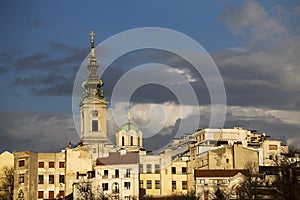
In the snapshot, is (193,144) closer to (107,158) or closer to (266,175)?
(107,158)

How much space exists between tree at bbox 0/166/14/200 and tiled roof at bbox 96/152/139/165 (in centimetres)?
2031

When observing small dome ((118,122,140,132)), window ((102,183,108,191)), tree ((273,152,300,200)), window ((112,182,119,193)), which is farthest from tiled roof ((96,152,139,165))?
tree ((273,152,300,200))

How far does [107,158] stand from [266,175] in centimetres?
3015

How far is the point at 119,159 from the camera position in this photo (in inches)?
4931

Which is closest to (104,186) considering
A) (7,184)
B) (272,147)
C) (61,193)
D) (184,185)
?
(61,193)

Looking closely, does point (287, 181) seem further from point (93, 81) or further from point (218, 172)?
point (93, 81)

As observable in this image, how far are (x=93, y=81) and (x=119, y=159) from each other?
41.9 metres

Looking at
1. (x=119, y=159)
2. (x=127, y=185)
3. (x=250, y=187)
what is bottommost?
(x=250, y=187)

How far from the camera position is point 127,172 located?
122438mm

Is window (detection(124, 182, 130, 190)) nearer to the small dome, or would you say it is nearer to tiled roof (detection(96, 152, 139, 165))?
tiled roof (detection(96, 152, 139, 165))

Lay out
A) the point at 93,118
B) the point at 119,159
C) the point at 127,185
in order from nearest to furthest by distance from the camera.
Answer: the point at 127,185, the point at 119,159, the point at 93,118

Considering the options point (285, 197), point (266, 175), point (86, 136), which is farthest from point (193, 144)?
point (285, 197)

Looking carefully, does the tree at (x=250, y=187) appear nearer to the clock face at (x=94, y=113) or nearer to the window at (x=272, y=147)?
the window at (x=272, y=147)

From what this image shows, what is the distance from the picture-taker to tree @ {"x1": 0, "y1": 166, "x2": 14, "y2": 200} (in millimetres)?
141000
